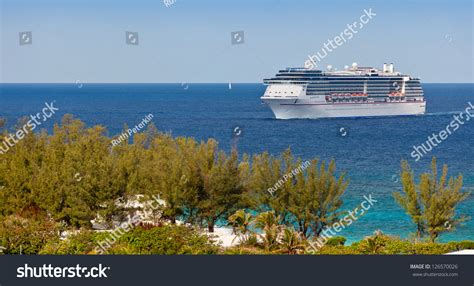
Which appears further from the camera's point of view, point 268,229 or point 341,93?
point 341,93

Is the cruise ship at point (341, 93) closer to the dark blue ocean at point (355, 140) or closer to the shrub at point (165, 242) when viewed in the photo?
the dark blue ocean at point (355, 140)

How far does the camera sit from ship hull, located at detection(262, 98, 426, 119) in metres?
102

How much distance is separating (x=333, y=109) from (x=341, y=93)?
10.1ft

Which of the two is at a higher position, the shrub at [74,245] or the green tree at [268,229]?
the shrub at [74,245]

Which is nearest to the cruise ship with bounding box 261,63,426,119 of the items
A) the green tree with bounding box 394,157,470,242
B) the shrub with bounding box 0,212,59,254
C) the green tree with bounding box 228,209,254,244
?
the green tree with bounding box 394,157,470,242

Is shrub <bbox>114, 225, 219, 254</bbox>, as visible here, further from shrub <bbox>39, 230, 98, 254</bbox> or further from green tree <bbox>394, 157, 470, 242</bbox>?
green tree <bbox>394, 157, 470, 242</bbox>

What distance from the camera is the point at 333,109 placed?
105m

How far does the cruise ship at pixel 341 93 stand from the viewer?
102312 millimetres

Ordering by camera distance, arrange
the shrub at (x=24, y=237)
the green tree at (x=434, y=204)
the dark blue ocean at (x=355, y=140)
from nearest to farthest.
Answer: the shrub at (x=24, y=237) < the green tree at (x=434, y=204) < the dark blue ocean at (x=355, y=140)

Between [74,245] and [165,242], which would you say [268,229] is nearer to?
[165,242]

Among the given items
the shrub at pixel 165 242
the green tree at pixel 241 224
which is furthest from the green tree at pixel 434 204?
the shrub at pixel 165 242

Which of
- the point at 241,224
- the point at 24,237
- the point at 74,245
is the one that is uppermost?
the point at 24,237

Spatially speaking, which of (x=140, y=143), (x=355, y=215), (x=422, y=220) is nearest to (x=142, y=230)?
(x=422, y=220)

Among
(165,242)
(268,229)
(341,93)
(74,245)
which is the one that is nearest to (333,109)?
(341,93)
